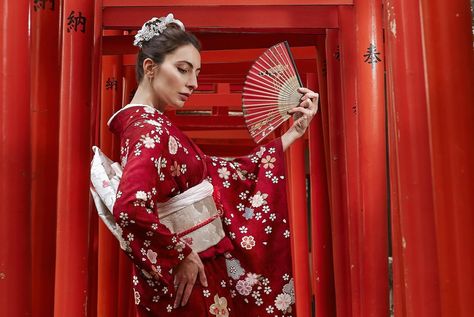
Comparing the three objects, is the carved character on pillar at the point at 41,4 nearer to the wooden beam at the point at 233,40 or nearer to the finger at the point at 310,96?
the finger at the point at 310,96

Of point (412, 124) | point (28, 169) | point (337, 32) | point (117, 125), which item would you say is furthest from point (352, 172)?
point (28, 169)

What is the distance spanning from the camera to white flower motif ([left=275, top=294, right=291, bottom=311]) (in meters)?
1.95

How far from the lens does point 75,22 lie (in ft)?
6.56

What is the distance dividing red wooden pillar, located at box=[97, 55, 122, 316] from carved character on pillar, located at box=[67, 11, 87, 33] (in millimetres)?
1018

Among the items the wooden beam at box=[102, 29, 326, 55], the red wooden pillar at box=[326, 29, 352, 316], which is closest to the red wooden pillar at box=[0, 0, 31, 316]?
the wooden beam at box=[102, 29, 326, 55]

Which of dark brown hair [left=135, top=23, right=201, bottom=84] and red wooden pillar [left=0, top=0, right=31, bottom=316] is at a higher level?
dark brown hair [left=135, top=23, right=201, bottom=84]

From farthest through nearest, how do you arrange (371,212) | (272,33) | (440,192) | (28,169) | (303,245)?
(303,245)
(272,33)
(371,212)
(28,169)
(440,192)

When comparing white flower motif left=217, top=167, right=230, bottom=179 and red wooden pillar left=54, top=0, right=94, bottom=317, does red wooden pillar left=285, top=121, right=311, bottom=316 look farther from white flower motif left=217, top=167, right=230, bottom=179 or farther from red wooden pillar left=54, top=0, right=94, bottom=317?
red wooden pillar left=54, top=0, right=94, bottom=317

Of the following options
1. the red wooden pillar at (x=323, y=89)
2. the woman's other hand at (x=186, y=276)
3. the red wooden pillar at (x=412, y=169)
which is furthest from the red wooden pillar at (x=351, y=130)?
the red wooden pillar at (x=412, y=169)

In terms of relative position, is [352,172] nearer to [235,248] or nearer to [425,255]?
[235,248]

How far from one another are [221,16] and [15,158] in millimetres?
1310

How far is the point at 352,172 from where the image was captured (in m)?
2.31

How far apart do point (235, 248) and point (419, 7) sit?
112 centimetres

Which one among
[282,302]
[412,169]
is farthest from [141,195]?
[412,169]
